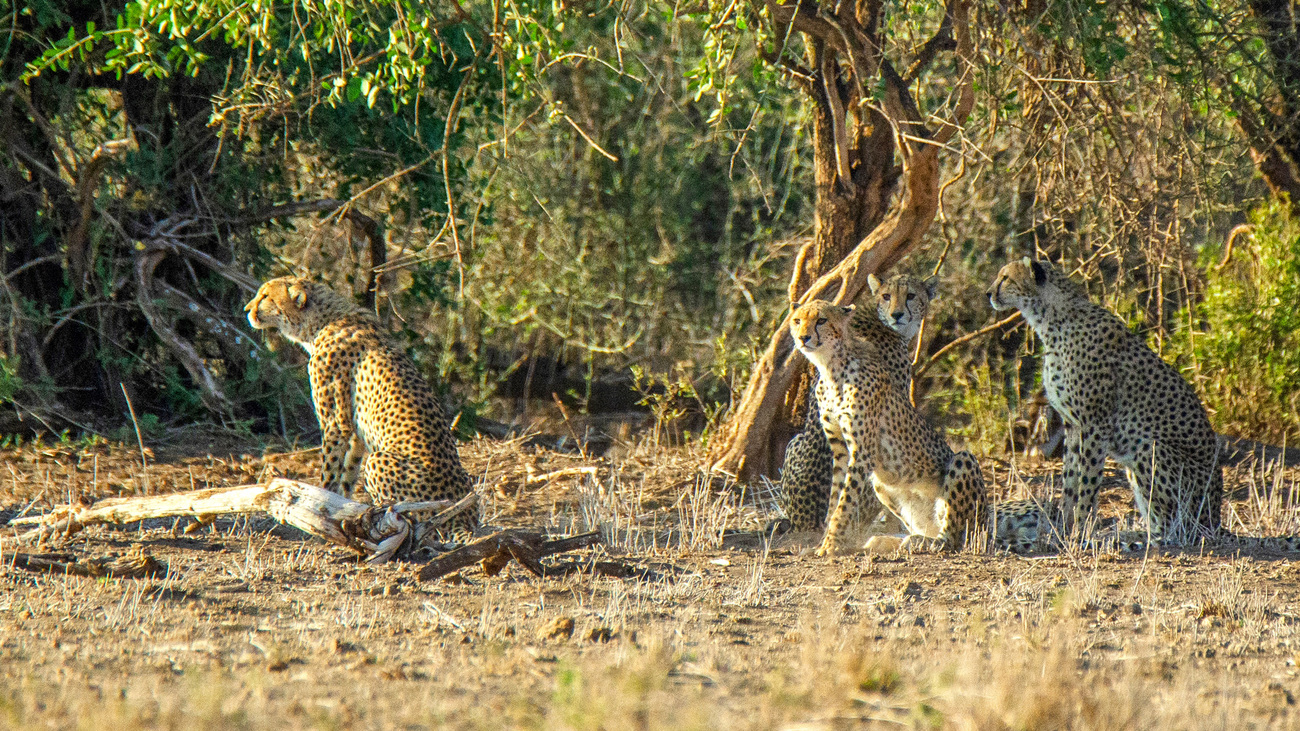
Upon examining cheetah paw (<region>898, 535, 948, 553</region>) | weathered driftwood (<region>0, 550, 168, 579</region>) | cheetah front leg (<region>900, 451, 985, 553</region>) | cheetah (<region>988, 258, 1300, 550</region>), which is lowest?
weathered driftwood (<region>0, 550, 168, 579</region>)

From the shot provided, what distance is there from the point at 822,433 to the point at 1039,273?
1.33 m

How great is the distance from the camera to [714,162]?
471 inches

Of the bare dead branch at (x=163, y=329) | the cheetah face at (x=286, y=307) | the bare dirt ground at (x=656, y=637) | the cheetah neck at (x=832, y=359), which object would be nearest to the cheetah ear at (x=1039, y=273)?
the cheetah neck at (x=832, y=359)

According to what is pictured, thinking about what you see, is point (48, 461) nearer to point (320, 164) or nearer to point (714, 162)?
point (320, 164)

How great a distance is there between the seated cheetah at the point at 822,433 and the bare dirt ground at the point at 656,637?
0.21 meters

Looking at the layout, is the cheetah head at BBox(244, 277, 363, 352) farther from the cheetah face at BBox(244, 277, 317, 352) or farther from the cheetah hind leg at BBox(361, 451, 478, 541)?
the cheetah hind leg at BBox(361, 451, 478, 541)

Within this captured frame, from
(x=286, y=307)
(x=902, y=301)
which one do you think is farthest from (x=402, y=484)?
(x=902, y=301)

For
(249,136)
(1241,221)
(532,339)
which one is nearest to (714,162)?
(532,339)

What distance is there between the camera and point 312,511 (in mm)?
4941

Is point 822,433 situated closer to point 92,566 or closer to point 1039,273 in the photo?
point 1039,273

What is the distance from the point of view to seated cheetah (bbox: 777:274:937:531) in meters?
6.06

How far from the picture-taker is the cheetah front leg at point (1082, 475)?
6.21 meters

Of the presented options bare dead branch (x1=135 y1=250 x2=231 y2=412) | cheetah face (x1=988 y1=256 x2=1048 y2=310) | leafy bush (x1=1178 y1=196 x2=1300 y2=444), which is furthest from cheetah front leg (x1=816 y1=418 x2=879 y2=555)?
bare dead branch (x1=135 y1=250 x2=231 y2=412)

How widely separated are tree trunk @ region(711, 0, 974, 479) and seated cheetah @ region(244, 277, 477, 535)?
1749 millimetres
